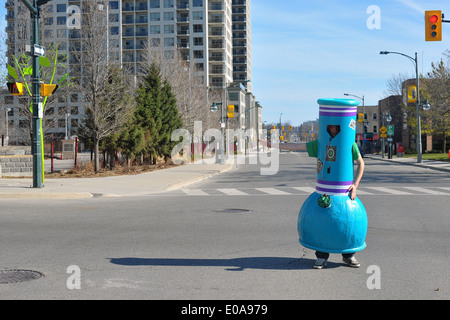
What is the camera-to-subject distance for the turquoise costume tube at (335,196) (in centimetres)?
606

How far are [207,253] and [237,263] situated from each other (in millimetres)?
786

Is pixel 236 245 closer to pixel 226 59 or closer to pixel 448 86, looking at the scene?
pixel 448 86

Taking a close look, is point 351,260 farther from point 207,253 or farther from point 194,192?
point 194,192

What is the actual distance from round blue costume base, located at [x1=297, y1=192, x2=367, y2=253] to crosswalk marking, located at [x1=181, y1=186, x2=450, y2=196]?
32.9 feet

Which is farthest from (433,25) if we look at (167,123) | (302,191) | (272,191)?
(167,123)

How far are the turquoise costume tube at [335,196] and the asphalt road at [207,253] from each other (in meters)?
0.43

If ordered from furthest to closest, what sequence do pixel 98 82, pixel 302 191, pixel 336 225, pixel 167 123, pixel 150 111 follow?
pixel 167 123, pixel 150 111, pixel 98 82, pixel 302 191, pixel 336 225

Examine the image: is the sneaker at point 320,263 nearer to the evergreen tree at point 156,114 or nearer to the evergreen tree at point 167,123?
the evergreen tree at point 156,114

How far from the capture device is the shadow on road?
6500mm

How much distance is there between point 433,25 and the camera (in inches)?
707

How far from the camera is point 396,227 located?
966 centimetres

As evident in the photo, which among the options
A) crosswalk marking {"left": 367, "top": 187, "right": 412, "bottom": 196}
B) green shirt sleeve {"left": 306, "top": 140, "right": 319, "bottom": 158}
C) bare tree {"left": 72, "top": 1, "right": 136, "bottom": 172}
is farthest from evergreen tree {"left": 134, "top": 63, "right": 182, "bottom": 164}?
green shirt sleeve {"left": 306, "top": 140, "right": 319, "bottom": 158}

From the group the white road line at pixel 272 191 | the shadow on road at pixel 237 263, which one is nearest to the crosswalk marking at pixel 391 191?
the white road line at pixel 272 191
